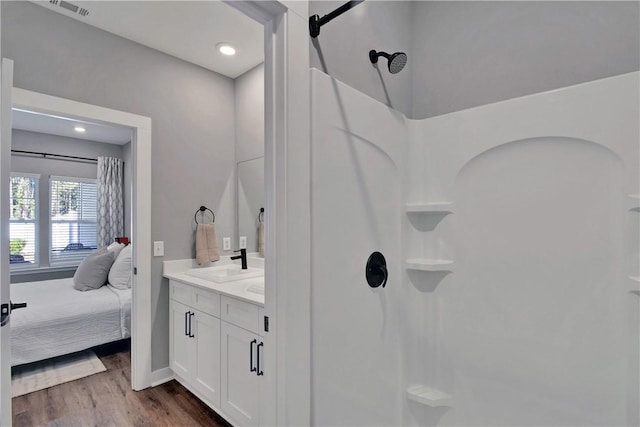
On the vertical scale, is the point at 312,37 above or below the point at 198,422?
above

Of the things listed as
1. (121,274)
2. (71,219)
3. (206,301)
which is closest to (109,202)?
(71,219)

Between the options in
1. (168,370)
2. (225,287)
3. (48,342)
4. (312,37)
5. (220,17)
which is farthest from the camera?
(48,342)

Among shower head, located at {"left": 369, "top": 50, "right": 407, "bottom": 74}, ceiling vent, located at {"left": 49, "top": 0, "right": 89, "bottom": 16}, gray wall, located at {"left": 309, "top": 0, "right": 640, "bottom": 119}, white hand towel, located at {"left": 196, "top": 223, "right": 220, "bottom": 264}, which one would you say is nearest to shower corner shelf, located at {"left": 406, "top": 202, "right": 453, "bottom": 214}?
gray wall, located at {"left": 309, "top": 0, "right": 640, "bottom": 119}

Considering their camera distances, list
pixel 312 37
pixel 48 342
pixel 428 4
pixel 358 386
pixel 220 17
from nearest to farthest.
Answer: pixel 312 37 < pixel 358 386 < pixel 428 4 < pixel 220 17 < pixel 48 342

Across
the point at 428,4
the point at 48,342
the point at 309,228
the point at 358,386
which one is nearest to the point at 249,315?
the point at 358,386

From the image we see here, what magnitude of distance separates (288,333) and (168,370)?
2050mm

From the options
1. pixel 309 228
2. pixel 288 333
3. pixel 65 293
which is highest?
pixel 309 228

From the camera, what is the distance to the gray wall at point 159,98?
203cm

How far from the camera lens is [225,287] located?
2035 mm

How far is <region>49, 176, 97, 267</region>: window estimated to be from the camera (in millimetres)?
4871

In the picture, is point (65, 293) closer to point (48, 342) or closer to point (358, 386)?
point (48, 342)

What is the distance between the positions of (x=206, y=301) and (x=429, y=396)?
1.41 m

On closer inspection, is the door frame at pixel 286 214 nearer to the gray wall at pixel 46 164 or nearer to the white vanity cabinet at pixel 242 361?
the white vanity cabinet at pixel 242 361

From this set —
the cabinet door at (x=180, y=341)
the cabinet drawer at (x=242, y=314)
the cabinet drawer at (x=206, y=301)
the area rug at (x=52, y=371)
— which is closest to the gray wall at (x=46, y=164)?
the area rug at (x=52, y=371)
